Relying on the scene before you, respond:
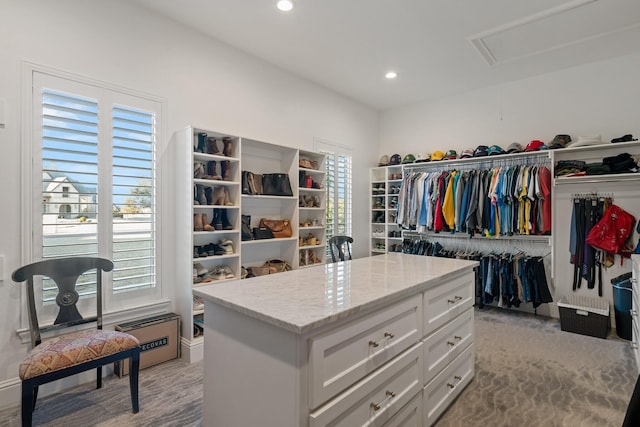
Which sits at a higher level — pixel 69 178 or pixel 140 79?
pixel 140 79

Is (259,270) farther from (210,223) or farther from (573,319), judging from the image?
(573,319)

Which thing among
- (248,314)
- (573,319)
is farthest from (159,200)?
(573,319)

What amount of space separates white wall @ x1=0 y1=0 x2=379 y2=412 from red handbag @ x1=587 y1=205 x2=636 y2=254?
3.49 meters

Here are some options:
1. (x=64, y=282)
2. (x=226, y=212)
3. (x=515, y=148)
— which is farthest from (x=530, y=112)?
(x=64, y=282)

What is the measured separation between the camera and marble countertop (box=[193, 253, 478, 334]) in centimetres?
127

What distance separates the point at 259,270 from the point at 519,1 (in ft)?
11.5

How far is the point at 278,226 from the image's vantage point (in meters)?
3.85

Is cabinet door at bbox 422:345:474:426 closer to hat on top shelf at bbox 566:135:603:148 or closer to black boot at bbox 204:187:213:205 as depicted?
black boot at bbox 204:187:213:205

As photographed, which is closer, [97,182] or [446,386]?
[446,386]

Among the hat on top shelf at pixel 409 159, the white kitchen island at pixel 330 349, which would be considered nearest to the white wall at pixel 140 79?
the hat on top shelf at pixel 409 159

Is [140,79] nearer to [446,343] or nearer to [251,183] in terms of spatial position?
[251,183]

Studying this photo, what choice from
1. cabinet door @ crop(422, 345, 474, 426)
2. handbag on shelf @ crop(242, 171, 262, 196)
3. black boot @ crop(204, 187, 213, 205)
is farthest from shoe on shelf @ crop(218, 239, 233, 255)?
cabinet door @ crop(422, 345, 474, 426)

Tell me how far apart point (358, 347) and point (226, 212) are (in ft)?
7.70

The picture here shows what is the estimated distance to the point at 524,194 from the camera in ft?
13.0
